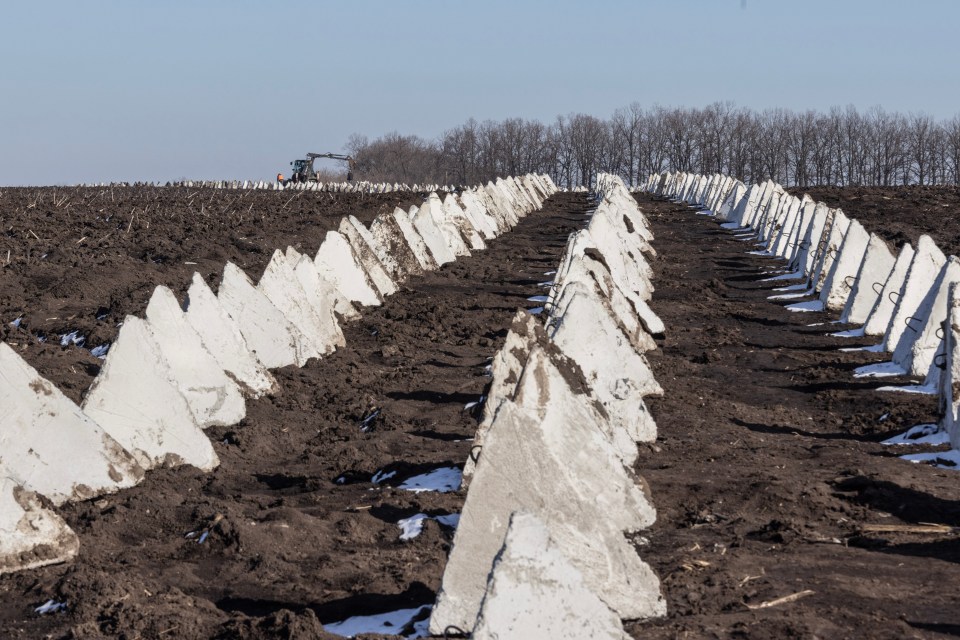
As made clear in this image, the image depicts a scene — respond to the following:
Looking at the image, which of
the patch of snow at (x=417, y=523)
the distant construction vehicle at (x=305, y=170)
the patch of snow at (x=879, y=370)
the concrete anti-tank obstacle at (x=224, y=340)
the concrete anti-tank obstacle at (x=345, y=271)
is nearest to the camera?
the patch of snow at (x=417, y=523)

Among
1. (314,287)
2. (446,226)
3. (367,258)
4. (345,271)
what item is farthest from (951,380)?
(446,226)

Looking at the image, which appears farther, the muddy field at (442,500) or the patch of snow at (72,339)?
the patch of snow at (72,339)

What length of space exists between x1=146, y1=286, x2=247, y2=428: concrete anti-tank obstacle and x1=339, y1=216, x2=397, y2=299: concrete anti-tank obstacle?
7634 millimetres

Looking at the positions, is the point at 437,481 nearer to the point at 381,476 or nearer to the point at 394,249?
the point at 381,476

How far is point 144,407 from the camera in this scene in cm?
823

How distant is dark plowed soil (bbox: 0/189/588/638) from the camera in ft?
17.7

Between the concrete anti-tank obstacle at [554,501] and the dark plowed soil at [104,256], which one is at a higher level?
the concrete anti-tank obstacle at [554,501]

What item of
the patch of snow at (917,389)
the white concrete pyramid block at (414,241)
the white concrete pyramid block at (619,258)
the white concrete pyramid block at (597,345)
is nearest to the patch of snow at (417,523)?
the white concrete pyramid block at (597,345)

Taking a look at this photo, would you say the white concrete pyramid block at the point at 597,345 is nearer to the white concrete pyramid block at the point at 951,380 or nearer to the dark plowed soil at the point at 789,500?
the dark plowed soil at the point at 789,500

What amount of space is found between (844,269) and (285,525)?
459 inches

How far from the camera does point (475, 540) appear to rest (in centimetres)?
518

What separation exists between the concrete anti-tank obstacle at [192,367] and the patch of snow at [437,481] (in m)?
2.14

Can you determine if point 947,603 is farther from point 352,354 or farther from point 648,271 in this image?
point 648,271

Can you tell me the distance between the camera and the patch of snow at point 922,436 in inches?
356
